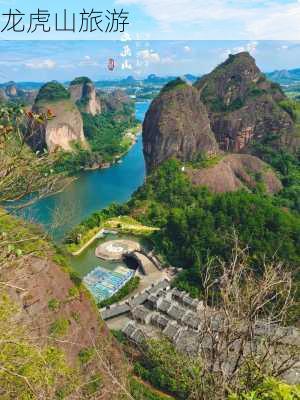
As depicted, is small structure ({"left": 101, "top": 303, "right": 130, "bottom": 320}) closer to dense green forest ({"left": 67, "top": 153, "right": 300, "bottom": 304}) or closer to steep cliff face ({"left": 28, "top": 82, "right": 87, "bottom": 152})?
dense green forest ({"left": 67, "top": 153, "right": 300, "bottom": 304})

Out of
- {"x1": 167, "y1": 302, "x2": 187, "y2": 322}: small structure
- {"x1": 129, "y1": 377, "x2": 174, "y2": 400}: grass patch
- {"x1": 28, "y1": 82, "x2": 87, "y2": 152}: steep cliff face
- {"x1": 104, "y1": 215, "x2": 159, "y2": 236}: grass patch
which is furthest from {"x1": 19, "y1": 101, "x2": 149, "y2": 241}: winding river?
{"x1": 129, "y1": 377, "x2": 174, "y2": 400}: grass patch

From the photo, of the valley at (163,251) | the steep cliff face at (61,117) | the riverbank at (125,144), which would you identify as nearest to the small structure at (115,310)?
the valley at (163,251)

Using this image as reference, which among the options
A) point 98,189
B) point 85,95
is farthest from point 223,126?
point 85,95

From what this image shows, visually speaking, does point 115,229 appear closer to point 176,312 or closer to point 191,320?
point 176,312

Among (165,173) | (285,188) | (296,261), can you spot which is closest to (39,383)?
(296,261)

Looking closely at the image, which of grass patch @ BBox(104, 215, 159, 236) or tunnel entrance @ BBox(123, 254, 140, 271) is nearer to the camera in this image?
tunnel entrance @ BBox(123, 254, 140, 271)

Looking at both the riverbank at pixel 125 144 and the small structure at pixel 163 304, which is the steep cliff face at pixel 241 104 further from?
the small structure at pixel 163 304
